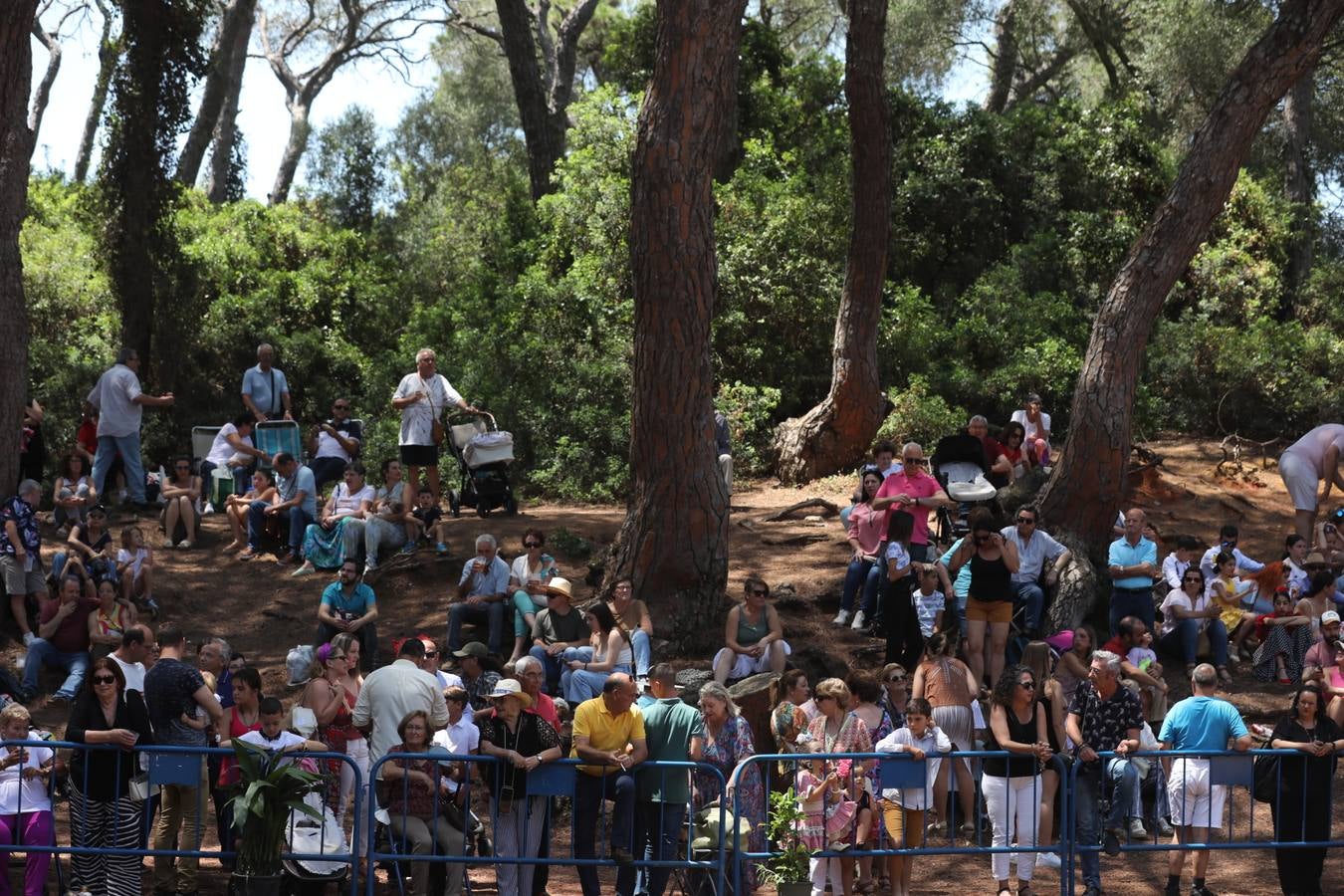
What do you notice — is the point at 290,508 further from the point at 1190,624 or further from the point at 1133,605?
the point at 1190,624

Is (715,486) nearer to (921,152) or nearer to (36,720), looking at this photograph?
(36,720)

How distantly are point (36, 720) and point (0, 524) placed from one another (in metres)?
1.97

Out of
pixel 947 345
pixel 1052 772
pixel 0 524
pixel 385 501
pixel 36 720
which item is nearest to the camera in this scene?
pixel 1052 772

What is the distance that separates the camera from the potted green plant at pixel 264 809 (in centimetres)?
888

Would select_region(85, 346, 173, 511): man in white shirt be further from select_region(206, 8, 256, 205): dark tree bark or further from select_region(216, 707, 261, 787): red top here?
select_region(206, 8, 256, 205): dark tree bark

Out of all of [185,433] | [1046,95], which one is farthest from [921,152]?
[1046,95]

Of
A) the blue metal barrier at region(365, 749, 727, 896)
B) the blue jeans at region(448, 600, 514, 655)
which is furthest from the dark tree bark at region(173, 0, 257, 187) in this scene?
the blue metal barrier at region(365, 749, 727, 896)

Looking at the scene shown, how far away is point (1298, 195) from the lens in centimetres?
2677

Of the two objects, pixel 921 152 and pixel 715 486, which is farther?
pixel 921 152

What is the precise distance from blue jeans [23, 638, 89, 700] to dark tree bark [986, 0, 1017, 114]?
73.1 ft

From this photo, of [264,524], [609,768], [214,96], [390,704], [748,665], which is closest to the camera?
[609,768]

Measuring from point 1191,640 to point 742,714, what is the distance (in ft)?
15.6

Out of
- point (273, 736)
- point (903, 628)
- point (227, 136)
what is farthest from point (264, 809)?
point (227, 136)

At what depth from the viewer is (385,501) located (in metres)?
15.9
